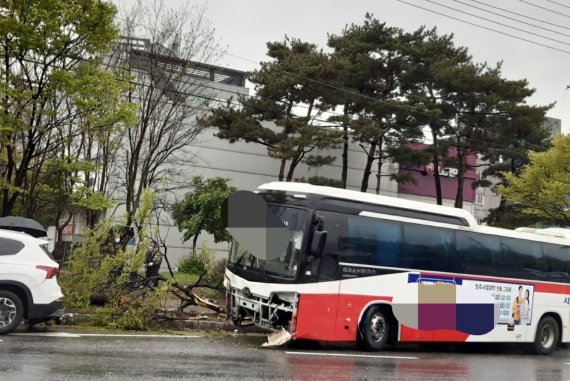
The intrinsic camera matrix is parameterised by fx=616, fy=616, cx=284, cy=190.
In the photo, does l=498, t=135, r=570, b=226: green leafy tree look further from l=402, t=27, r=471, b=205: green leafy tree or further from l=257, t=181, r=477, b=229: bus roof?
l=257, t=181, r=477, b=229: bus roof

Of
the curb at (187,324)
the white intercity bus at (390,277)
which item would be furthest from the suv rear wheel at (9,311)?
the white intercity bus at (390,277)

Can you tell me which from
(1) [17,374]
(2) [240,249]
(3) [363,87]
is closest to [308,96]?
(3) [363,87]

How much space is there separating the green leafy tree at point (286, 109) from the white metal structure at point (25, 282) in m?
20.5

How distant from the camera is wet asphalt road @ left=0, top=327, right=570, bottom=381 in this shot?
27.6ft

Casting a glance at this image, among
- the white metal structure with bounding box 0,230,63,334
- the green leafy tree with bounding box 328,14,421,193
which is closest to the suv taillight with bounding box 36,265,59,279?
the white metal structure with bounding box 0,230,63,334

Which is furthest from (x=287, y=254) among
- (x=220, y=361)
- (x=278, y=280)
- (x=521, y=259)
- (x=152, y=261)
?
(x=521, y=259)

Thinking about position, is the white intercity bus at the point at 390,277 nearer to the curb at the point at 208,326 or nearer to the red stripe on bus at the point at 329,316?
the red stripe on bus at the point at 329,316

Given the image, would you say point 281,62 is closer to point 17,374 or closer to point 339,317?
point 339,317

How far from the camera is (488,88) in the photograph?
37.2 metres

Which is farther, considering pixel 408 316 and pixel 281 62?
pixel 281 62

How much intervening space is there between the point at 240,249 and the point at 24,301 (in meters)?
4.37

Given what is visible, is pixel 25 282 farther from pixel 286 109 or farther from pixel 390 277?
pixel 286 109

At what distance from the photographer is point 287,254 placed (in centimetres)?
1230

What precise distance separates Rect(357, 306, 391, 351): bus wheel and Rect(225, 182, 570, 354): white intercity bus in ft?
0.08
